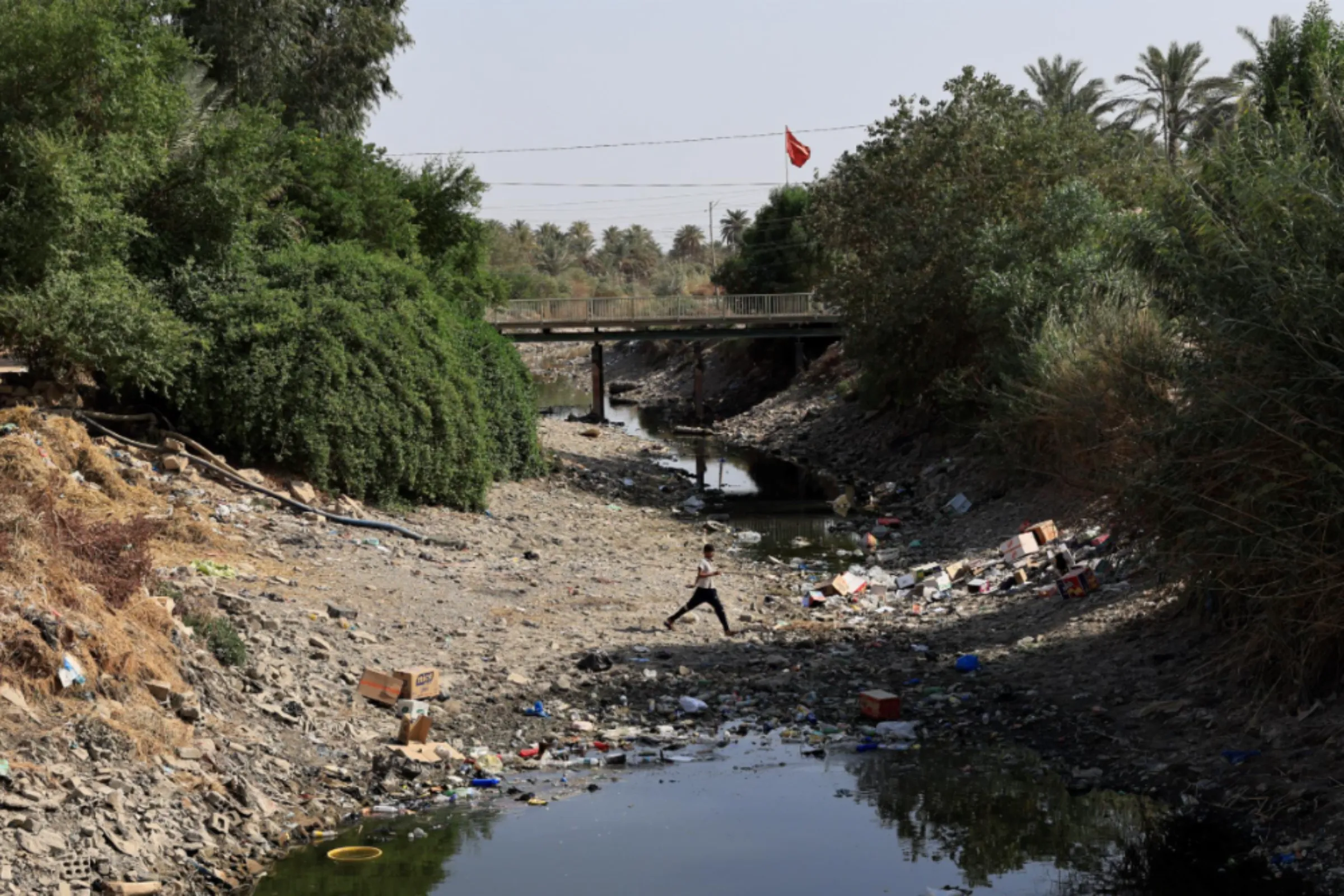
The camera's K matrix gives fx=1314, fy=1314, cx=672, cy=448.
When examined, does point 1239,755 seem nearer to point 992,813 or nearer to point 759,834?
point 992,813

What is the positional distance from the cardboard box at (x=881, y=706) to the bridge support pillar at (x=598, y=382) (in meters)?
32.8

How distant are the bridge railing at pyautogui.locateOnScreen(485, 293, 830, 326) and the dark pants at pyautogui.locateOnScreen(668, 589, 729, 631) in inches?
1150

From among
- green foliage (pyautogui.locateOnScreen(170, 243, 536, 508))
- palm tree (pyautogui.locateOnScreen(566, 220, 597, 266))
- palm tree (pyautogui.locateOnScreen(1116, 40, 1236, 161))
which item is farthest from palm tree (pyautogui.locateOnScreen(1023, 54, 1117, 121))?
palm tree (pyautogui.locateOnScreen(566, 220, 597, 266))

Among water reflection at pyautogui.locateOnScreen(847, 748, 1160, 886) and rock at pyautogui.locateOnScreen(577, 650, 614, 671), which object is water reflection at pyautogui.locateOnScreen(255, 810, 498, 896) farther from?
rock at pyautogui.locateOnScreen(577, 650, 614, 671)

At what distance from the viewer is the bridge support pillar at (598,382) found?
1735 inches

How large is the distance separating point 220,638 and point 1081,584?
27.5 ft

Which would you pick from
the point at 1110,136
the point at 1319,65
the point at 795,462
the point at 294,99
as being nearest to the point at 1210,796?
the point at 1319,65

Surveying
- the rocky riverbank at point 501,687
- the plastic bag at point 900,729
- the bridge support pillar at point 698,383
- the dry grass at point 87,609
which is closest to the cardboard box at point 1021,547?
the rocky riverbank at point 501,687

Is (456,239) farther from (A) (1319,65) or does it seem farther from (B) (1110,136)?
(A) (1319,65)

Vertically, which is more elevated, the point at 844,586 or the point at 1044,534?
the point at 1044,534

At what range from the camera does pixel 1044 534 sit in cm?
1620

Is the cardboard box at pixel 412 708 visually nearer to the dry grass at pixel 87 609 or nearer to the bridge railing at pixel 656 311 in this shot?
the dry grass at pixel 87 609

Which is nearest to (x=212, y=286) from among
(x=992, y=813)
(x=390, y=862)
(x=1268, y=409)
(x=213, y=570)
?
(x=213, y=570)

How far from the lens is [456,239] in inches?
1209
